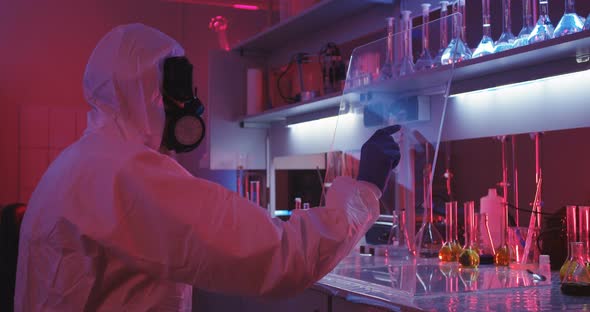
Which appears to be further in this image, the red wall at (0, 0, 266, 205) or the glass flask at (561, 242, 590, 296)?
the red wall at (0, 0, 266, 205)

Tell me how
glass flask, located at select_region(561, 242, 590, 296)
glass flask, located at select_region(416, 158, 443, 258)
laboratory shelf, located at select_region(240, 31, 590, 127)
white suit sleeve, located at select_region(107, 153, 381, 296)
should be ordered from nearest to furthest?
1. white suit sleeve, located at select_region(107, 153, 381, 296)
2. glass flask, located at select_region(561, 242, 590, 296)
3. laboratory shelf, located at select_region(240, 31, 590, 127)
4. glass flask, located at select_region(416, 158, 443, 258)

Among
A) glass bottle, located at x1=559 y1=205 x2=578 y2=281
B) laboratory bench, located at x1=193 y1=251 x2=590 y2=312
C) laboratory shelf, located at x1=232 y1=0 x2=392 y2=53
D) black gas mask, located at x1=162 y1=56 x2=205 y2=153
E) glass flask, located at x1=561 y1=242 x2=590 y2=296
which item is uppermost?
laboratory shelf, located at x1=232 y1=0 x2=392 y2=53

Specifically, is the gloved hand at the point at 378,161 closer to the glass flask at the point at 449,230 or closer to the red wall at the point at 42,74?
the glass flask at the point at 449,230

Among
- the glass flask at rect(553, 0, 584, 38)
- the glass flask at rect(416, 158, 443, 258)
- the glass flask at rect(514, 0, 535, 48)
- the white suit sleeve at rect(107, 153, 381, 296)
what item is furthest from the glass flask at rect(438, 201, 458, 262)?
the white suit sleeve at rect(107, 153, 381, 296)

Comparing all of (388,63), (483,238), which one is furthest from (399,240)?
(388,63)

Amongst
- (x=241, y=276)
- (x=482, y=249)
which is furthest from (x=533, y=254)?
(x=241, y=276)

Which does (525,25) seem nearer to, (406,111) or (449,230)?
(406,111)

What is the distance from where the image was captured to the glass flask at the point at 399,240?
217 cm

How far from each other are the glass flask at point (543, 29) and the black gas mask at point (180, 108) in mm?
1028

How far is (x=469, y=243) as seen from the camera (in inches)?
93.3

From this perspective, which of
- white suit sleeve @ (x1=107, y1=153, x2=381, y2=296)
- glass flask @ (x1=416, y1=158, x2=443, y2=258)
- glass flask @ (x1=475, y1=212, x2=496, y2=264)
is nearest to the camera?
white suit sleeve @ (x1=107, y1=153, x2=381, y2=296)

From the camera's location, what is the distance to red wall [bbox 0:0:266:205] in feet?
14.7

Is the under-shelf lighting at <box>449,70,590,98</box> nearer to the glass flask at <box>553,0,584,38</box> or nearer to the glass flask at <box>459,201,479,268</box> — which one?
the glass flask at <box>553,0,584,38</box>

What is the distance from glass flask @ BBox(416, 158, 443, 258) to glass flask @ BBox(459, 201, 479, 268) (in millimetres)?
105
